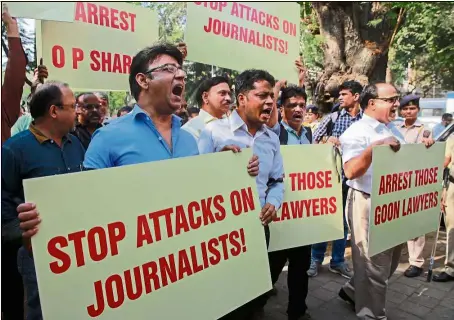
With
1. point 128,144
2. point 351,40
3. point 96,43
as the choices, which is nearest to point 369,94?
point 128,144

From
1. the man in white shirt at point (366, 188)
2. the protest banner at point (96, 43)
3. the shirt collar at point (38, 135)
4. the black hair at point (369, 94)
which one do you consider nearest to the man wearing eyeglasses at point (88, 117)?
the protest banner at point (96, 43)

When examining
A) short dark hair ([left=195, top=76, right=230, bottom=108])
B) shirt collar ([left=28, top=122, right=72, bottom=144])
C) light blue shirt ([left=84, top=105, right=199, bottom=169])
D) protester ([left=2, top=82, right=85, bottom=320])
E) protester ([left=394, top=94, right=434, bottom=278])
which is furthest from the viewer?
protester ([left=394, top=94, right=434, bottom=278])

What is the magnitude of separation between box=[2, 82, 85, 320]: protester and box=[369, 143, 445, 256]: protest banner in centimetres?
190

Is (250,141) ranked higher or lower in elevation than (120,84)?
lower

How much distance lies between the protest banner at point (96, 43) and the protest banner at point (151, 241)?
1.54 metres

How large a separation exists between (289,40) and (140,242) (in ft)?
8.25

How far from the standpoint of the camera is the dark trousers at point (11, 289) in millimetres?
2361

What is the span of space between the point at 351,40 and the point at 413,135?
137 inches

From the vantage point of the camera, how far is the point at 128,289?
4.95 ft

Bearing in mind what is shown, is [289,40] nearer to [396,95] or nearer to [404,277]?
[396,95]

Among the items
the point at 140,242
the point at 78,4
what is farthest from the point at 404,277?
the point at 78,4

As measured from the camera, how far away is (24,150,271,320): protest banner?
1349 mm

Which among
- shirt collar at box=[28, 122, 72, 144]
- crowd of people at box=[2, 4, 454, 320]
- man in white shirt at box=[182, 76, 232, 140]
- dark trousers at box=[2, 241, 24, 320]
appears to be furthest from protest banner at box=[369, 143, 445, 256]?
dark trousers at box=[2, 241, 24, 320]

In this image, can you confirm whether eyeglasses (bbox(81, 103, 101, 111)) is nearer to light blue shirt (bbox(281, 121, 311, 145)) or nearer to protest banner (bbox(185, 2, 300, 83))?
protest banner (bbox(185, 2, 300, 83))
